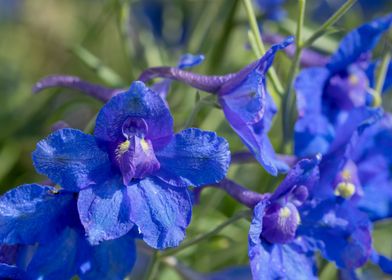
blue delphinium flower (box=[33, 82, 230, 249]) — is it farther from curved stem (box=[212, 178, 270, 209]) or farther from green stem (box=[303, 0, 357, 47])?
green stem (box=[303, 0, 357, 47])

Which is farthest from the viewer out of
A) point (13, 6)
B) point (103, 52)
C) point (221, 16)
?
point (13, 6)

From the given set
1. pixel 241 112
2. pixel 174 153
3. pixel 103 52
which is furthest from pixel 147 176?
pixel 103 52

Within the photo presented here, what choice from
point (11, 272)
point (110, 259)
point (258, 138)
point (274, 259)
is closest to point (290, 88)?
point (258, 138)

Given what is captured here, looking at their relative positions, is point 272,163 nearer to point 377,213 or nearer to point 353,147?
point 353,147

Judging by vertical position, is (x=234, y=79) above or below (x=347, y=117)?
above

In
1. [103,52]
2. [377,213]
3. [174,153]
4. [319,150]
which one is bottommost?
[103,52]

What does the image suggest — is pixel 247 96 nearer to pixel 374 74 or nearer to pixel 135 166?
pixel 135 166

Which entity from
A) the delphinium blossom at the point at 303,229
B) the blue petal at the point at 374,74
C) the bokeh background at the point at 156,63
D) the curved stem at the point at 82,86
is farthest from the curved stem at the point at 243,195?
the blue petal at the point at 374,74

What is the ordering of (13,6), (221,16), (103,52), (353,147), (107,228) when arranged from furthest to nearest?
(13,6) → (103,52) → (221,16) → (353,147) → (107,228)
